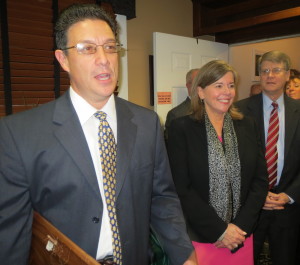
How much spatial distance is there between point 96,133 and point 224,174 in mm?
897

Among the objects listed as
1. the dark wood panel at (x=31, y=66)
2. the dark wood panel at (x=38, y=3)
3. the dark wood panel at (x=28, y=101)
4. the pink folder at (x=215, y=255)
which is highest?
the dark wood panel at (x=38, y=3)

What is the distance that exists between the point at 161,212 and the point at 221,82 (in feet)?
3.08

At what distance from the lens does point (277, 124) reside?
203 cm

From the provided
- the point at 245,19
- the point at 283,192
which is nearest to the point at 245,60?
the point at 245,19

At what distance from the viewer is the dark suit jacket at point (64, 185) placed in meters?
0.94

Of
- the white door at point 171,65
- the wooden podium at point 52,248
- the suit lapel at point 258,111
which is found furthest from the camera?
the white door at point 171,65

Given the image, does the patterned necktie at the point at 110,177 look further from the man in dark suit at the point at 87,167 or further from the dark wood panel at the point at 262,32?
the dark wood panel at the point at 262,32

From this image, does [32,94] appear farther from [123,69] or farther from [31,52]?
[123,69]

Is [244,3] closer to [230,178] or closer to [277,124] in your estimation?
[277,124]

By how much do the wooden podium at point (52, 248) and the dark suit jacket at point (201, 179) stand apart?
898mm

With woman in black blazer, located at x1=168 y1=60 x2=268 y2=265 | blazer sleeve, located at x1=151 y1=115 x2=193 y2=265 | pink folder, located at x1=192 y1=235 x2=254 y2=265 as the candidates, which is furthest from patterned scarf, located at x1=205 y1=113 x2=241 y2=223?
blazer sleeve, located at x1=151 y1=115 x2=193 y2=265

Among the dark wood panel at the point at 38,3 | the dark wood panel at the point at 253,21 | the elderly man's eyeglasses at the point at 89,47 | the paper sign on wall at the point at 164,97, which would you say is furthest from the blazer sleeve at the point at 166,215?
the dark wood panel at the point at 253,21

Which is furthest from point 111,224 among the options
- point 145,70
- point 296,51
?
point 296,51

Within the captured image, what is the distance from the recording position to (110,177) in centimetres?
103
